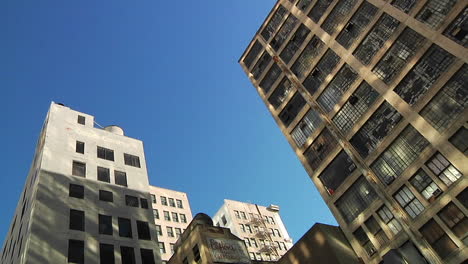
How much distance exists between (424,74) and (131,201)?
30.6m

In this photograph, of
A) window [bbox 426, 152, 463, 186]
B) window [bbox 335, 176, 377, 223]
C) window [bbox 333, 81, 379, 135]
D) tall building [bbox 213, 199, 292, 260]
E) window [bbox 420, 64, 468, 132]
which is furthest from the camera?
tall building [bbox 213, 199, 292, 260]

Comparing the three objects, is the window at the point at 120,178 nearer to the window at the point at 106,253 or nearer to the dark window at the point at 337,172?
→ the window at the point at 106,253

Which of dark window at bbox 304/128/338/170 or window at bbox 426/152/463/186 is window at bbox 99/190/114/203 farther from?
window at bbox 426/152/463/186

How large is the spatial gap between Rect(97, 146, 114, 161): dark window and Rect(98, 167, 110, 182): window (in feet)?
6.76

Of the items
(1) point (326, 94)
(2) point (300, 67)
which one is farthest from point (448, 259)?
(2) point (300, 67)

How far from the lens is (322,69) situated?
38188 mm

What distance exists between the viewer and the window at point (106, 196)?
36.3m

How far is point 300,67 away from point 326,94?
6286 millimetres

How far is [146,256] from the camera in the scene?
33.5m

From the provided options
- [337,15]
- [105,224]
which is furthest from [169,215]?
[337,15]

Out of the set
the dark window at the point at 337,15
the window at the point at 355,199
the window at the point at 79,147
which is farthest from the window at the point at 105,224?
the dark window at the point at 337,15

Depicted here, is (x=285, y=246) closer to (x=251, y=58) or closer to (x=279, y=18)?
(x=251, y=58)

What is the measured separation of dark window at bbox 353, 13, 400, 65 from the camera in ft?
105

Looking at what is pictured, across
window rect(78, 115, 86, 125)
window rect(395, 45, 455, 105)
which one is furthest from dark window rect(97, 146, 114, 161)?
window rect(395, 45, 455, 105)
